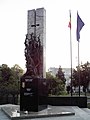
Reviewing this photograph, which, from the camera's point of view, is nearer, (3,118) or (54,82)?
(3,118)

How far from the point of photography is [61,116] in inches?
523

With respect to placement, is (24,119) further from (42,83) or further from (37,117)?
(42,83)

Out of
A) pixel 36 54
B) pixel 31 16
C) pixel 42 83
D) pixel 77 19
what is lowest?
pixel 42 83

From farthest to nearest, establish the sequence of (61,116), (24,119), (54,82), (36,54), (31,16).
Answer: (31,16) → (54,82) → (36,54) → (61,116) → (24,119)

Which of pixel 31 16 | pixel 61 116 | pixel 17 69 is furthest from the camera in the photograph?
pixel 17 69

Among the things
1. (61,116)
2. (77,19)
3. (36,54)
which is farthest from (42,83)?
(77,19)

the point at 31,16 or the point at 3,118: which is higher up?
the point at 31,16

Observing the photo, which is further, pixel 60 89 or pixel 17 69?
pixel 17 69

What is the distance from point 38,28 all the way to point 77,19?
17051 millimetres

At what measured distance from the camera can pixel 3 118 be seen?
502 inches

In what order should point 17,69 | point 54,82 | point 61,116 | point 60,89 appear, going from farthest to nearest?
point 17,69 < point 54,82 < point 60,89 < point 61,116

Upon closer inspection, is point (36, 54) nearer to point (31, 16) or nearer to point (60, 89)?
point (60, 89)

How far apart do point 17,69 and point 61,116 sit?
34.9 metres

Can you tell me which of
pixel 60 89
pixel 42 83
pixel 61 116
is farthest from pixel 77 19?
pixel 60 89
